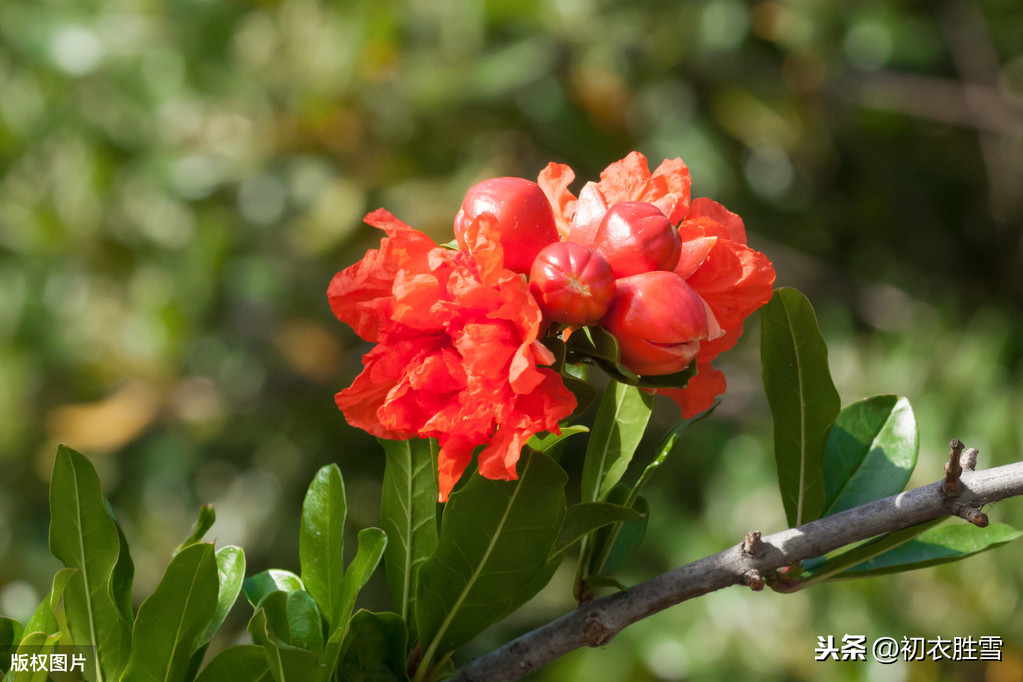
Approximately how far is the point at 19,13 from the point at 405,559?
2698 millimetres

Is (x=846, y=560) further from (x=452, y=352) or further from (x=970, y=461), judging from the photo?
(x=452, y=352)

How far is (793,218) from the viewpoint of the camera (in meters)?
3.01

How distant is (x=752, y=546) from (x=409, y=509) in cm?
29

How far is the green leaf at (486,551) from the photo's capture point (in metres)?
0.66

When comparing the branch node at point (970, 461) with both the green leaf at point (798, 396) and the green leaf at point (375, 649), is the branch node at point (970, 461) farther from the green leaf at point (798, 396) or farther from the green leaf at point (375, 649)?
the green leaf at point (375, 649)

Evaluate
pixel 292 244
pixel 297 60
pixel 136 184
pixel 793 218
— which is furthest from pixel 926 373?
pixel 136 184

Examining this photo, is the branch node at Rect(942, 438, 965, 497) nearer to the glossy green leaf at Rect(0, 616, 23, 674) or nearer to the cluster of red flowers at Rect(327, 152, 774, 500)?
the cluster of red flowers at Rect(327, 152, 774, 500)

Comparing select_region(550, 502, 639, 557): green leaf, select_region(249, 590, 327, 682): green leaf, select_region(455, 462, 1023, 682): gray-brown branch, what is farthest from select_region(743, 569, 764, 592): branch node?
select_region(249, 590, 327, 682): green leaf

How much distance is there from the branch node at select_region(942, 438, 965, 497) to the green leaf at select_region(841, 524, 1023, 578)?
5.2 inches

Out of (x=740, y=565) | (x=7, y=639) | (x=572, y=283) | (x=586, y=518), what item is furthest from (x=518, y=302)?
(x=7, y=639)

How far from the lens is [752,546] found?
2.32ft

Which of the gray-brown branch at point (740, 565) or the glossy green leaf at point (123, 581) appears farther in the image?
the glossy green leaf at point (123, 581)

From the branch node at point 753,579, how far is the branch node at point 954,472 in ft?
0.52

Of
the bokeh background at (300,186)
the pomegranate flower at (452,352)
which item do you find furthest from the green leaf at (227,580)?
the bokeh background at (300,186)
